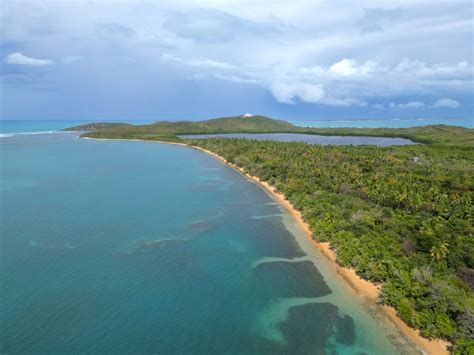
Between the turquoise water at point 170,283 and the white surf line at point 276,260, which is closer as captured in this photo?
the turquoise water at point 170,283

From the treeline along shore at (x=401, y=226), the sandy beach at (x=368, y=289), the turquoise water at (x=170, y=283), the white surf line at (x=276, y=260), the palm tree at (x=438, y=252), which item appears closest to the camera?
the sandy beach at (x=368, y=289)

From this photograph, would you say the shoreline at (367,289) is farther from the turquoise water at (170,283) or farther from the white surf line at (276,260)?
the white surf line at (276,260)

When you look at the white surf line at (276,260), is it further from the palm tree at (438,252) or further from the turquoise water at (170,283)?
the palm tree at (438,252)

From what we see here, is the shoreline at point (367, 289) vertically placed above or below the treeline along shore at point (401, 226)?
below

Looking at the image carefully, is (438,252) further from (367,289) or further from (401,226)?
(367,289)

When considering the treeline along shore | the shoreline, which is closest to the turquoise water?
the shoreline

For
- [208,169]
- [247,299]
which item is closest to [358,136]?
[208,169]

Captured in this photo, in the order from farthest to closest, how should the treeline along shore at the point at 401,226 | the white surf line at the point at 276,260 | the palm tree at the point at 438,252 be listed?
the white surf line at the point at 276,260 < the palm tree at the point at 438,252 < the treeline along shore at the point at 401,226

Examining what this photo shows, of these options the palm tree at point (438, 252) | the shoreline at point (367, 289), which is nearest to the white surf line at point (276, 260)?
the shoreline at point (367, 289)

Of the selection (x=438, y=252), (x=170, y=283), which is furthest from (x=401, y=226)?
(x=170, y=283)

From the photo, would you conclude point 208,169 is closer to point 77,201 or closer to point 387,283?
point 77,201
